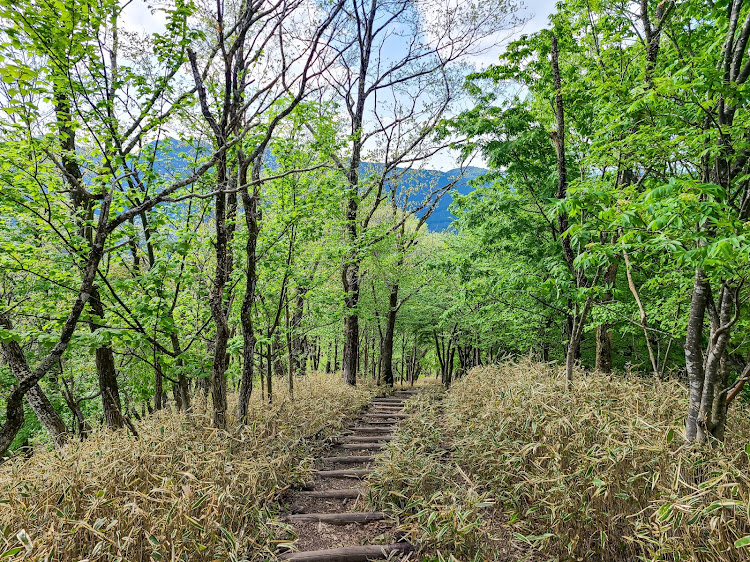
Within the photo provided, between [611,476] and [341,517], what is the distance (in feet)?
9.09

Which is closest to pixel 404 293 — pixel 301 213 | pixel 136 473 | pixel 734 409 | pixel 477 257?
pixel 477 257

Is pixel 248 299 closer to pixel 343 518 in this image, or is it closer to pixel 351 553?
pixel 343 518

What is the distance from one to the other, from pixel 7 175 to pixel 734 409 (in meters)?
9.12

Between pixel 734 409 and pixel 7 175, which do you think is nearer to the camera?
pixel 7 175

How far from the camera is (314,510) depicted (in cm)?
428

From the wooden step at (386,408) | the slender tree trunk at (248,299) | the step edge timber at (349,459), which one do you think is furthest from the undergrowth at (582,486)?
the wooden step at (386,408)

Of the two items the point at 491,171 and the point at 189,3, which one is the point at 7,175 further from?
the point at 491,171

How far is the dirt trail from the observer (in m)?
3.30

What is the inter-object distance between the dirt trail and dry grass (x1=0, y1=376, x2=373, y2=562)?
0.27m

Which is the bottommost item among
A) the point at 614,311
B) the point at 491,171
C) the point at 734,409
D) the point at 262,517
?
the point at 262,517

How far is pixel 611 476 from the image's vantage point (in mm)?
3193

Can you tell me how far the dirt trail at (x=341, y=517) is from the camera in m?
3.30

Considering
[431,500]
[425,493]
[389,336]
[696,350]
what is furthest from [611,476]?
[389,336]

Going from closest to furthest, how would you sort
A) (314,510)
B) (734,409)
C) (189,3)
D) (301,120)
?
(189,3)
(314,510)
(734,409)
(301,120)
